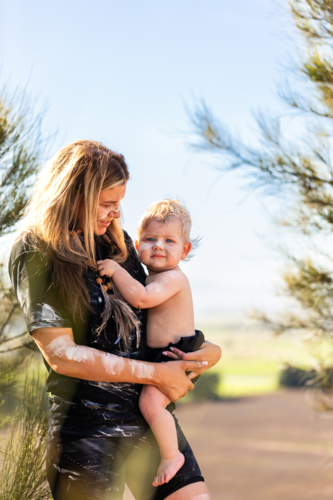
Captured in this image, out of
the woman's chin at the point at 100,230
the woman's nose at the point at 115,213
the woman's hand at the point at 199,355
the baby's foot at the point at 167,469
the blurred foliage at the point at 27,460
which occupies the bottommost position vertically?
the blurred foliage at the point at 27,460

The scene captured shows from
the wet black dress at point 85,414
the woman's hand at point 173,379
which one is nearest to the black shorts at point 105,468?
the wet black dress at point 85,414

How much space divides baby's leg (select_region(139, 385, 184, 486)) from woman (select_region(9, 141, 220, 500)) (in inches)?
0.9

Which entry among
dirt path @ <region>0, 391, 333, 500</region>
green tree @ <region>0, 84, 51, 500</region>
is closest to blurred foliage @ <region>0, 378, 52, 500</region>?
green tree @ <region>0, 84, 51, 500</region>

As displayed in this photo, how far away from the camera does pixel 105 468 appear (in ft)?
4.01

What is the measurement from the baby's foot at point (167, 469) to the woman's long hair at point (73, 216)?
1.23ft

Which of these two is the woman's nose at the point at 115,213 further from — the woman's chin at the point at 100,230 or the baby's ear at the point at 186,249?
the baby's ear at the point at 186,249

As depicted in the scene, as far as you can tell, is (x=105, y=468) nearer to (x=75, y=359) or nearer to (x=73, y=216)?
(x=75, y=359)

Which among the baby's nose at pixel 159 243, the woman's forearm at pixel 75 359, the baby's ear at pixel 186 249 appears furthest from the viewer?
the baby's ear at pixel 186 249

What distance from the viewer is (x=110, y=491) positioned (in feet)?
3.98

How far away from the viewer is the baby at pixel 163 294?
4.36 feet

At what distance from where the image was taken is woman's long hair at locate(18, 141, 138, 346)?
1234 mm

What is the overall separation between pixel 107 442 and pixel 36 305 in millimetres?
414

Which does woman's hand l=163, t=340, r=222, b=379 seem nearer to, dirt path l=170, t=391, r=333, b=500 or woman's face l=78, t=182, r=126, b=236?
woman's face l=78, t=182, r=126, b=236

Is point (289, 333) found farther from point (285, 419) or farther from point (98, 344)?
point (285, 419)
